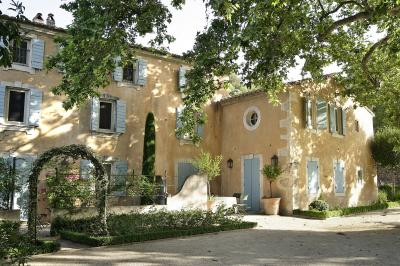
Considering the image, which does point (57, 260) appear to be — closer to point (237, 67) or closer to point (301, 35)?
point (237, 67)

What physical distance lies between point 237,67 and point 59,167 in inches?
293

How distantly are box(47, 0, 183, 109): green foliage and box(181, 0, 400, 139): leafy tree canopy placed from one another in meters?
1.53

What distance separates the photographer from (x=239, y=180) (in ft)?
62.7

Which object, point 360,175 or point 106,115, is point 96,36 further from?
point 360,175

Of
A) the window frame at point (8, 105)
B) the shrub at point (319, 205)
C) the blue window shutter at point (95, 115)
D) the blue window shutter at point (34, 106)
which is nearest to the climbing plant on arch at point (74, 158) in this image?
the blue window shutter at point (34, 106)

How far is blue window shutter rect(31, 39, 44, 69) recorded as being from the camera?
1474 cm

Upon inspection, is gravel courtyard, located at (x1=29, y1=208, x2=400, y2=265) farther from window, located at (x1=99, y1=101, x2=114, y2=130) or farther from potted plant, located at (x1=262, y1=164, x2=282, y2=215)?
window, located at (x1=99, y1=101, x2=114, y2=130)

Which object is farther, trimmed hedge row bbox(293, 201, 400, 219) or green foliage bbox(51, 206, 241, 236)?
trimmed hedge row bbox(293, 201, 400, 219)

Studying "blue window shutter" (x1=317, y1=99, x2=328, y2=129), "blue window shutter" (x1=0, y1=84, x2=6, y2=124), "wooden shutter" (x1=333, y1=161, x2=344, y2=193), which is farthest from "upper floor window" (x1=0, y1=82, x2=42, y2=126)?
"wooden shutter" (x1=333, y1=161, x2=344, y2=193)

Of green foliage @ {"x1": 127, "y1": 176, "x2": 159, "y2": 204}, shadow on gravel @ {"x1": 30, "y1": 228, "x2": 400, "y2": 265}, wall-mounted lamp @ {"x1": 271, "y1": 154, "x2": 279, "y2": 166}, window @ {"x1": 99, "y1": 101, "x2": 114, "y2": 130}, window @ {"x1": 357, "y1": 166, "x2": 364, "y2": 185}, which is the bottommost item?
shadow on gravel @ {"x1": 30, "y1": 228, "x2": 400, "y2": 265}

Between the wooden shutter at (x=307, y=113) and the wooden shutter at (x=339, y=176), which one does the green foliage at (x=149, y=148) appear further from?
the wooden shutter at (x=339, y=176)

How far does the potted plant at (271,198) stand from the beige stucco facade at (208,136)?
357mm

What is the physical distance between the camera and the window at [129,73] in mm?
17558

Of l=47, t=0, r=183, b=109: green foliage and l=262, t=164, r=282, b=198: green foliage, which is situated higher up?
l=47, t=0, r=183, b=109: green foliage
